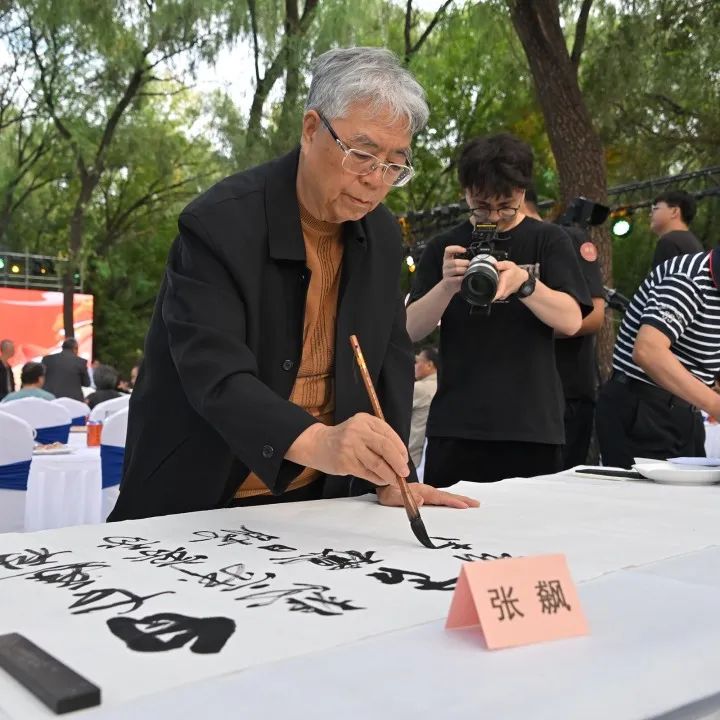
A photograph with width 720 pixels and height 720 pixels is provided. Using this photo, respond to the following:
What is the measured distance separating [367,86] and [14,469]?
2884 millimetres

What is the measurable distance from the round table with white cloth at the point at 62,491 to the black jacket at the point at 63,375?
16.0 feet

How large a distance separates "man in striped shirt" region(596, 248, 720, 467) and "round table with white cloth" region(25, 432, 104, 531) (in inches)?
94.7

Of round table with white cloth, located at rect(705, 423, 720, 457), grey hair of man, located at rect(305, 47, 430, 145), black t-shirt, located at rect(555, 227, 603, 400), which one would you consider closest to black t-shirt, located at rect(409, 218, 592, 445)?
black t-shirt, located at rect(555, 227, 603, 400)

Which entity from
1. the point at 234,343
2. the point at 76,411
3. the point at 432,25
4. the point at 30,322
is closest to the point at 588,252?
the point at 234,343

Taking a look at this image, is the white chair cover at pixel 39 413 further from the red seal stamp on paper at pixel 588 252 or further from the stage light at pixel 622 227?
the stage light at pixel 622 227

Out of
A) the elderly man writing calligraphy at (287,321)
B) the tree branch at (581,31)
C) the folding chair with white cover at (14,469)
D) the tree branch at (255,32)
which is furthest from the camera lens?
the tree branch at (255,32)

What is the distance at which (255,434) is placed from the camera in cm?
117

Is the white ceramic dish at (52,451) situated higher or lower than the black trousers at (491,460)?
lower

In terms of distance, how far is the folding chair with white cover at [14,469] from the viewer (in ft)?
11.6

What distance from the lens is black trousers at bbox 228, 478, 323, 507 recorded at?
4.81 feet

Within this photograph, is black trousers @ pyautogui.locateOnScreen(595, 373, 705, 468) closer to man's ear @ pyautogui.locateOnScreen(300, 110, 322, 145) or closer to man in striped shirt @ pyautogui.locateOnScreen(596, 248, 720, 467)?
man in striped shirt @ pyautogui.locateOnScreen(596, 248, 720, 467)

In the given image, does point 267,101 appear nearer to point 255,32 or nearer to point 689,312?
point 255,32

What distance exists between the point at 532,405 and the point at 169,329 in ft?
3.18

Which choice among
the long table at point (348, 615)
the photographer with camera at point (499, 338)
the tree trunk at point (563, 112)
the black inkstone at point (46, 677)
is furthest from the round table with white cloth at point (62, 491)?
the tree trunk at point (563, 112)
